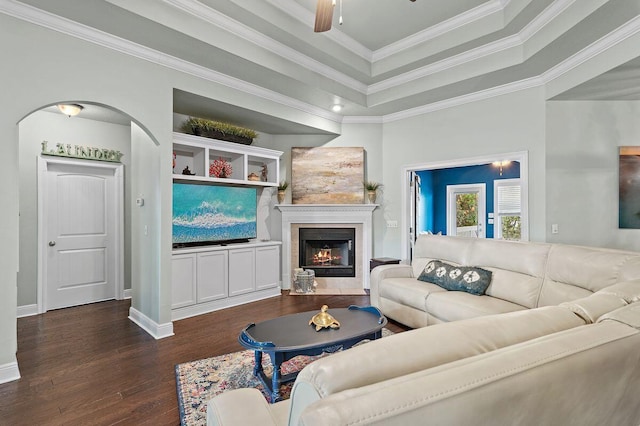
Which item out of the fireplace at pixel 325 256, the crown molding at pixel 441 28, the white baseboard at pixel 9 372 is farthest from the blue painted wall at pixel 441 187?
the white baseboard at pixel 9 372

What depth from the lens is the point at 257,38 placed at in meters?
3.58

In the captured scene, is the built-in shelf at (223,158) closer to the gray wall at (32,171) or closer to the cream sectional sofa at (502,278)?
the gray wall at (32,171)

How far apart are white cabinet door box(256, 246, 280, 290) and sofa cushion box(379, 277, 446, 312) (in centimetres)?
189

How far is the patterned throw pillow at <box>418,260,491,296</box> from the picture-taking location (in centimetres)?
329

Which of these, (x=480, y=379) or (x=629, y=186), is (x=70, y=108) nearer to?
(x=480, y=379)

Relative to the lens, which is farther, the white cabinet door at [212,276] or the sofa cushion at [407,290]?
the white cabinet door at [212,276]

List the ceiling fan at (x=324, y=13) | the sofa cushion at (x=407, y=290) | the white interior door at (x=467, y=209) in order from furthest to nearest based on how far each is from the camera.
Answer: the white interior door at (x=467, y=209) → the sofa cushion at (x=407, y=290) → the ceiling fan at (x=324, y=13)

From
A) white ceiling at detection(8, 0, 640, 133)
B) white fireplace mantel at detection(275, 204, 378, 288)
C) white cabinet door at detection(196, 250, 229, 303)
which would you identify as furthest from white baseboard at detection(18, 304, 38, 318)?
white fireplace mantel at detection(275, 204, 378, 288)

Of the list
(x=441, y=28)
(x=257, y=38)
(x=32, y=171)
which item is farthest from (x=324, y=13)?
(x=32, y=171)

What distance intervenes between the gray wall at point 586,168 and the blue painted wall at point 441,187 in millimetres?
3364

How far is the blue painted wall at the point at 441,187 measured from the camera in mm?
7484

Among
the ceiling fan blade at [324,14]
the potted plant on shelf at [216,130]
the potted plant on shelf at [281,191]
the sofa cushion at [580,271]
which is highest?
the ceiling fan blade at [324,14]

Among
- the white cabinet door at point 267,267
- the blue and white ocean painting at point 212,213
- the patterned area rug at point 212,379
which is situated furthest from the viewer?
the white cabinet door at point 267,267

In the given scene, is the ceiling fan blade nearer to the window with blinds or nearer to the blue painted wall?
the blue painted wall
